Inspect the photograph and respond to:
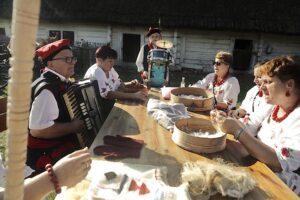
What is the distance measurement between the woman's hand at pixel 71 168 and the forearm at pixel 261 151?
1.23m

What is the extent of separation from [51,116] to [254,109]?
2343 millimetres

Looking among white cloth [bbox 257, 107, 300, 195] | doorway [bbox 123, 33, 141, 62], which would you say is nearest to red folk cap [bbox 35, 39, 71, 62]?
white cloth [bbox 257, 107, 300, 195]

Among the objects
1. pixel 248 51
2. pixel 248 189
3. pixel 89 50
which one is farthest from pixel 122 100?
pixel 248 51

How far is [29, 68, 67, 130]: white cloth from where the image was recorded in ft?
7.98

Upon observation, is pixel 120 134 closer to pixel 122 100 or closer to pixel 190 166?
pixel 190 166

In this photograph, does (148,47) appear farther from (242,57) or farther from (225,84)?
(242,57)

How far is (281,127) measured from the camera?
2262 millimetres

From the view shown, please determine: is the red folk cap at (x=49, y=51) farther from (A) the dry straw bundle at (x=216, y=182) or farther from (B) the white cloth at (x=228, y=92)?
(B) the white cloth at (x=228, y=92)

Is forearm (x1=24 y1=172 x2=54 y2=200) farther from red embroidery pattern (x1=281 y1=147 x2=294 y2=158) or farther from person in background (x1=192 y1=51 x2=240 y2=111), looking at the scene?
person in background (x1=192 y1=51 x2=240 y2=111)

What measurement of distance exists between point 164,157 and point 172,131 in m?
0.54

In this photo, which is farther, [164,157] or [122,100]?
[122,100]

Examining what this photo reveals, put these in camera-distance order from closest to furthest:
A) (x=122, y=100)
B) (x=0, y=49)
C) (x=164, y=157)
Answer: (x=164, y=157)
(x=122, y=100)
(x=0, y=49)

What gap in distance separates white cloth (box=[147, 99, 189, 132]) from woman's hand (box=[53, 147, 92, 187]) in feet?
4.49

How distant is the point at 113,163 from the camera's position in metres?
1.86
